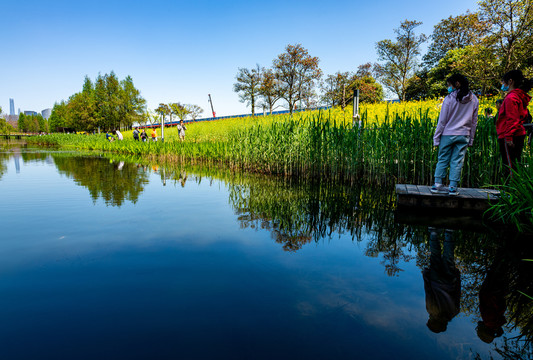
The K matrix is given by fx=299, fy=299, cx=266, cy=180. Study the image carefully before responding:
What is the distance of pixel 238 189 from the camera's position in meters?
7.31

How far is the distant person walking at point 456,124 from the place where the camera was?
4525 millimetres

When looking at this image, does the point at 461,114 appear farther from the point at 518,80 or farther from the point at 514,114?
the point at 518,80

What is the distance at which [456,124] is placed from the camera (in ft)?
15.2

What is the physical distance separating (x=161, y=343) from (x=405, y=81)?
39.2m

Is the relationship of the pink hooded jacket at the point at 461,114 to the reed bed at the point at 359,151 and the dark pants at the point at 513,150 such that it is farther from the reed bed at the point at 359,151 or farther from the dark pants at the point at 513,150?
the reed bed at the point at 359,151

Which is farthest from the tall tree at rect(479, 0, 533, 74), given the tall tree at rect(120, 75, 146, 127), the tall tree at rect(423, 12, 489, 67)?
the tall tree at rect(120, 75, 146, 127)

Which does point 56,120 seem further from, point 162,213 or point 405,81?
point 162,213

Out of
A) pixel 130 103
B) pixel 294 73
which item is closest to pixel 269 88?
pixel 294 73

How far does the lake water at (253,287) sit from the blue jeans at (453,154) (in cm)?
106

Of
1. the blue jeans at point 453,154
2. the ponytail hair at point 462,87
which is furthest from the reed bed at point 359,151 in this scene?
the ponytail hair at point 462,87

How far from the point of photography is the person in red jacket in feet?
13.8

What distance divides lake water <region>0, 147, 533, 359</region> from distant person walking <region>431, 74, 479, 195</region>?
1.24m

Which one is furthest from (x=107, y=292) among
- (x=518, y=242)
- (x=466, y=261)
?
(x=518, y=242)

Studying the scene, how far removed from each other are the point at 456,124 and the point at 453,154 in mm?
487
